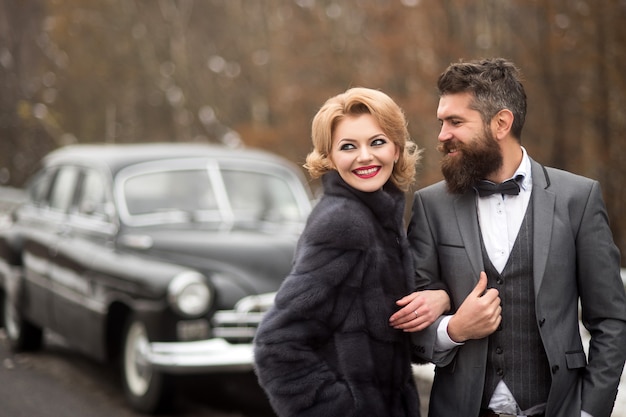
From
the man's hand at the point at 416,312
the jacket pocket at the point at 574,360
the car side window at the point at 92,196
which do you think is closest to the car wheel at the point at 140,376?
the car side window at the point at 92,196

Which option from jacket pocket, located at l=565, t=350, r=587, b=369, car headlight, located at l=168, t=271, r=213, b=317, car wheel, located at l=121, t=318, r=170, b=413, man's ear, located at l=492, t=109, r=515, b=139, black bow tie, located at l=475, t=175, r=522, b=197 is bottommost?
car wheel, located at l=121, t=318, r=170, b=413

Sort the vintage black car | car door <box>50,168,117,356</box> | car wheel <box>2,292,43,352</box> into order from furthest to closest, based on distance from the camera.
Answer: car wheel <box>2,292,43,352</box> < car door <box>50,168,117,356</box> < the vintage black car

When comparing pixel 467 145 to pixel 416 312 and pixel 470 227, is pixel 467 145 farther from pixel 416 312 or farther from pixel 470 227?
pixel 416 312

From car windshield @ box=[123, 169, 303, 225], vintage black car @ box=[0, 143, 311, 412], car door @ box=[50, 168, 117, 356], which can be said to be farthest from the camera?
car windshield @ box=[123, 169, 303, 225]

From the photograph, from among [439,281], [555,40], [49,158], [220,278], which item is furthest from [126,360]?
[555,40]

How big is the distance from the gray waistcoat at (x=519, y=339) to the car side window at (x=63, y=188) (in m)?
5.99

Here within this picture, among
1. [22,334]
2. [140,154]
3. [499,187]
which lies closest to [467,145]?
[499,187]

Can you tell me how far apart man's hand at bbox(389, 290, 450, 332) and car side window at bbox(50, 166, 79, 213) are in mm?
5849

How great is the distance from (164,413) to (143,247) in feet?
4.62

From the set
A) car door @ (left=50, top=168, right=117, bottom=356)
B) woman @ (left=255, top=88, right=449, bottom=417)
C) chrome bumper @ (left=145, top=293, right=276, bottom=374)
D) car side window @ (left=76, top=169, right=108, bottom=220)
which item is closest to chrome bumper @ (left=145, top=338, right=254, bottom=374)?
chrome bumper @ (left=145, top=293, right=276, bottom=374)

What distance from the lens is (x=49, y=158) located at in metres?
8.94

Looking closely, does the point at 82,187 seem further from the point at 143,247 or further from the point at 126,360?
the point at 126,360

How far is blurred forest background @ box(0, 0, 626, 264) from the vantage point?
1692 centimetres

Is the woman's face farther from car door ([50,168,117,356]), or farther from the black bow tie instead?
car door ([50,168,117,356])
